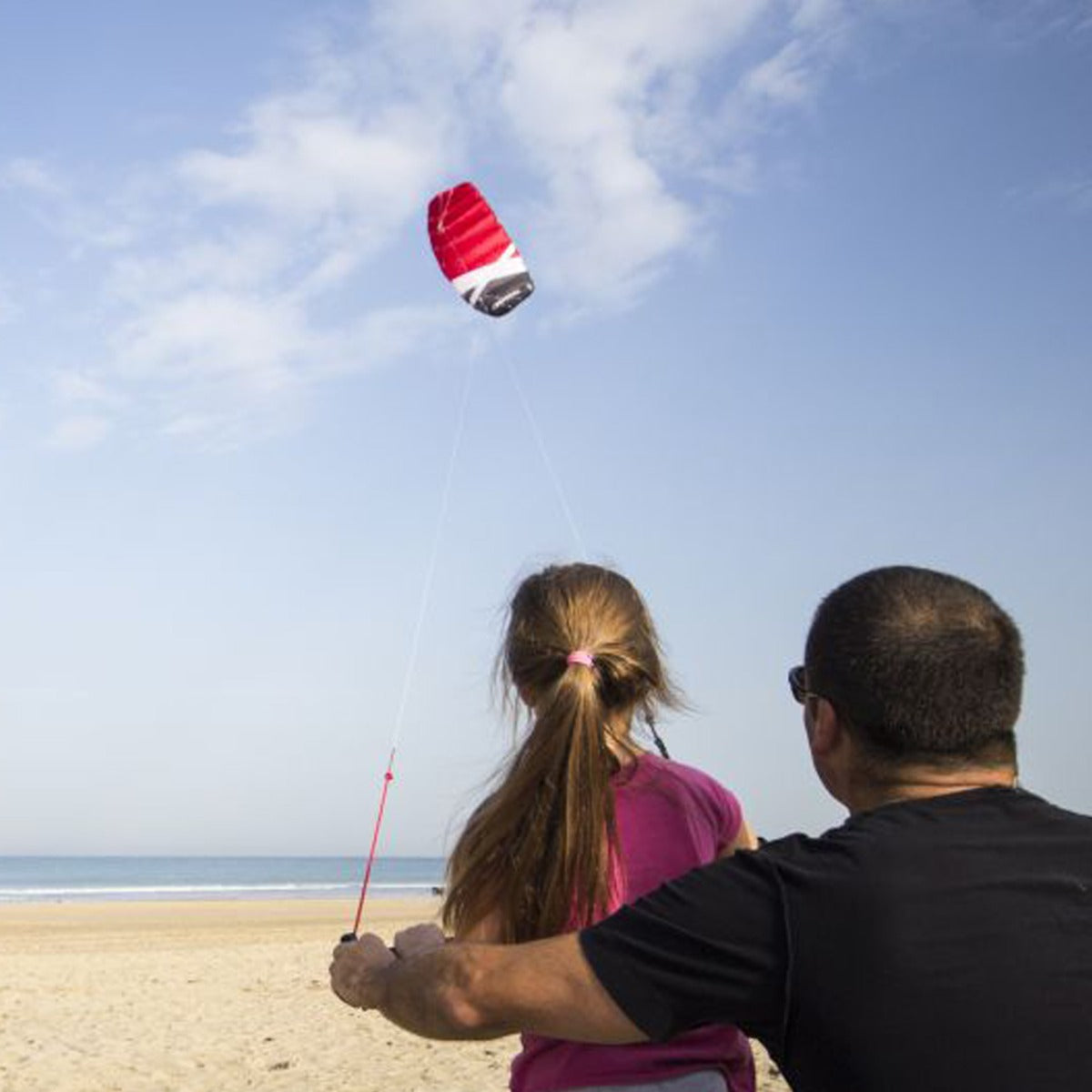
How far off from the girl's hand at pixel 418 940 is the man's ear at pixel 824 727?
2.13 ft

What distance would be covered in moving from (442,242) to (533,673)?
4.66m

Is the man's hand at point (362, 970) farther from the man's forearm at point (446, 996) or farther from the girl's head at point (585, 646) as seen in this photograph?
the girl's head at point (585, 646)

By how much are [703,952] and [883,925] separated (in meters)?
0.22

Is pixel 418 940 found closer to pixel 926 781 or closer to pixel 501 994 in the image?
pixel 501 994

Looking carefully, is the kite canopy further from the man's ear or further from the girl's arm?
→ the man's ear

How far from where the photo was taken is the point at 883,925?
5.34ft

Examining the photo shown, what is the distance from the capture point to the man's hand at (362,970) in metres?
2.07

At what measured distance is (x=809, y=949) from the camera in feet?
5.42

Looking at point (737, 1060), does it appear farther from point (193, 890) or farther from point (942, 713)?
point (193, 890)

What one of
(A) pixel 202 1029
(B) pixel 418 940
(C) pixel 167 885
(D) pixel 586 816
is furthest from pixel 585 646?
(C) pixel 167 885

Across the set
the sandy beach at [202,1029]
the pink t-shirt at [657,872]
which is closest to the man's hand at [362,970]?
the pink t-shirt at [657,872]

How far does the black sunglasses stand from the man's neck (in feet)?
0.62

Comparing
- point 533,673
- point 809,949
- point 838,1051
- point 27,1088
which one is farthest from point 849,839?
point 27,1088

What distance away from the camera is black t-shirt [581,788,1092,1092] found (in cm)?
160
